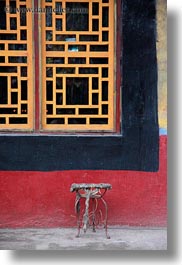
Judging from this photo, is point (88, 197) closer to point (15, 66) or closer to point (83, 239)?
point (83, 239)

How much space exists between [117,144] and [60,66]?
3.93ft

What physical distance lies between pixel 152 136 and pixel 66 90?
3.98 ft

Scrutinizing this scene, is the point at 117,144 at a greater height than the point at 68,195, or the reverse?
the point at 117,144

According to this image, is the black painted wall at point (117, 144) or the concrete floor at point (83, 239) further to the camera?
the black painted wall at point (117, 144)

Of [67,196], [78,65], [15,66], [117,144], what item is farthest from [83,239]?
[15,66]

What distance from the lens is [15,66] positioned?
23.5ft

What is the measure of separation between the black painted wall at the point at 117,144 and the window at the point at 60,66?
0.17 metres

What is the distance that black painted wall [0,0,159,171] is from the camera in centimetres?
711

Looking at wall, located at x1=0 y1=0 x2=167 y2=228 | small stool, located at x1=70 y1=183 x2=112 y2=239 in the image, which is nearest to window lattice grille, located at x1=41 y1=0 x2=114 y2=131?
wall, located at x1=0 y1=0 x2=167 y2=228

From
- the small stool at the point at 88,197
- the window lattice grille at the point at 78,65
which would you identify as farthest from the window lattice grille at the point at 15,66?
the small stool at the point at 88,197

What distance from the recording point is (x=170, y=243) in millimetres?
6871

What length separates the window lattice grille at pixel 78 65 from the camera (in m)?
7.12

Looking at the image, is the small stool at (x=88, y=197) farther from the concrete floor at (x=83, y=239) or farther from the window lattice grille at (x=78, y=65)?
the window lattice grille at (x=78, y=65)

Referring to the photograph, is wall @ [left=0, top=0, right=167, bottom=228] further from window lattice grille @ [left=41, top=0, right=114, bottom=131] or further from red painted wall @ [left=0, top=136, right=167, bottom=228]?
window lattice grille @ [left=41, top=0, right=114, bottom=131]
